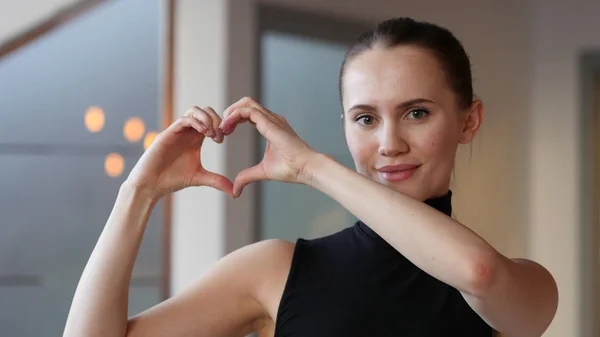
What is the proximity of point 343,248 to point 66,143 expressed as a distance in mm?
1160

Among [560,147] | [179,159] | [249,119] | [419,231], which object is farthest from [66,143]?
[560,147]

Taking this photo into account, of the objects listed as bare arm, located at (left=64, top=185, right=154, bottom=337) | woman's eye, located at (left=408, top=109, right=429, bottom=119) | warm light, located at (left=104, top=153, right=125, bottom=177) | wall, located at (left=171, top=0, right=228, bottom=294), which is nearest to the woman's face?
woman's eye, located at (left=408, top=109, right=429, bottom=119)

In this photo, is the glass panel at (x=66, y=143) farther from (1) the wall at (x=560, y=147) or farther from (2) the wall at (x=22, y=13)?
(1) the wall at (x=560, y=147)

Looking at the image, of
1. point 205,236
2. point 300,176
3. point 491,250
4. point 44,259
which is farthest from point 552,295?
point 44,259

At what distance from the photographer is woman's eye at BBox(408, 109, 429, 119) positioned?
1023mm

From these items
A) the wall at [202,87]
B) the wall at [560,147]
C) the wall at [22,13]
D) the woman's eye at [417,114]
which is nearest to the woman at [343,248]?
the woman's eye at [417,114]

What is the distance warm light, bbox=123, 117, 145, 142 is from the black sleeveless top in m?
1.08

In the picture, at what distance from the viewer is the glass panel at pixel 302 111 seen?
2135 millimetres

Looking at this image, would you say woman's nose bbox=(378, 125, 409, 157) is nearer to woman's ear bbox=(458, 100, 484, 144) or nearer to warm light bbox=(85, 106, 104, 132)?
woman's ear bbox=(458, 100, 484, 144)

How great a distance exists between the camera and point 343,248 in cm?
106

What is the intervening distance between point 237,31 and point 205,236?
0.52 meters

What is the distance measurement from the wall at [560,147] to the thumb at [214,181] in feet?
5.92

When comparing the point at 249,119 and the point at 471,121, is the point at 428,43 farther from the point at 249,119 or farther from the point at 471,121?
the point at 249,119

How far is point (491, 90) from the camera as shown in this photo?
2.57 m
